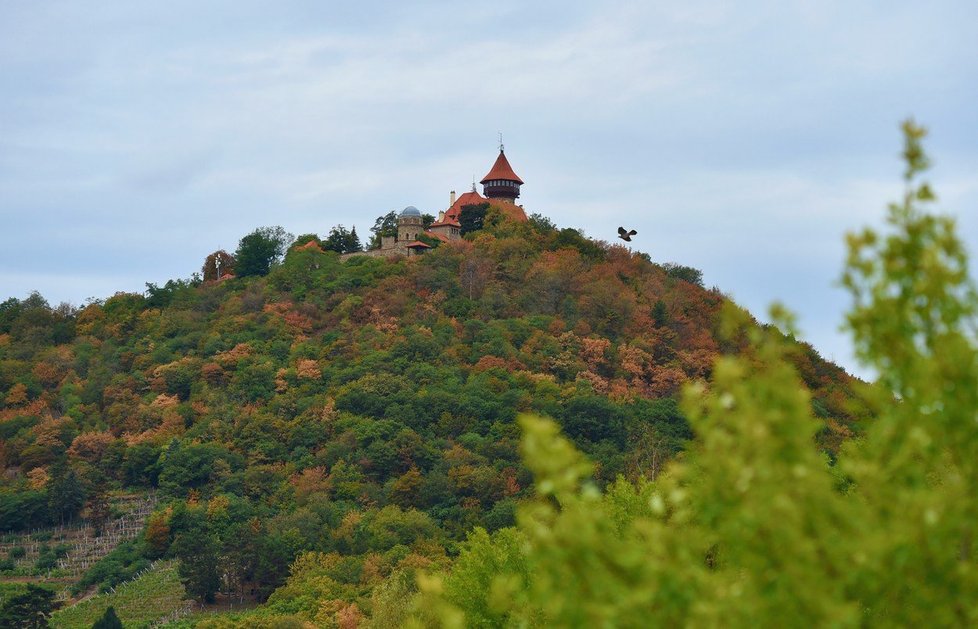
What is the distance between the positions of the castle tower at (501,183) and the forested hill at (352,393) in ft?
19.3

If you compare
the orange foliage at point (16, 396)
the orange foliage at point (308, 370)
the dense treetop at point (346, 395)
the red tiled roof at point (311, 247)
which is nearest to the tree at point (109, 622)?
the dense treetop at point (346, 395)

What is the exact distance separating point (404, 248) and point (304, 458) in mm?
21596

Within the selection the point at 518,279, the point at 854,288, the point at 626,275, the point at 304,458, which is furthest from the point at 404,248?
the point at 854,288

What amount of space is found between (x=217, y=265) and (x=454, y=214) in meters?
16.8

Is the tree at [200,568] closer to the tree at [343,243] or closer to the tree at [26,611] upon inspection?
the tree at [26,611]

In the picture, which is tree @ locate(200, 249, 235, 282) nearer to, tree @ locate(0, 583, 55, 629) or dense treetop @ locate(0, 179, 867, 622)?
dense treetop @ locate(0, 179, 867, 622)

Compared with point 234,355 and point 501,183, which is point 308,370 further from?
point 501,183

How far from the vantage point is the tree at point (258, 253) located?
7812cm

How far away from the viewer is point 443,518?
4766 centimetres

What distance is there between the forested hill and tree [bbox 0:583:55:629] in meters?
5.60

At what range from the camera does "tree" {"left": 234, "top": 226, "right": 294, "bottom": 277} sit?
78125 millimetres

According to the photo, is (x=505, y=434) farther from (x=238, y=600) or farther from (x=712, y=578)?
(x=712, y=578)

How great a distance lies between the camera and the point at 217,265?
8269cm

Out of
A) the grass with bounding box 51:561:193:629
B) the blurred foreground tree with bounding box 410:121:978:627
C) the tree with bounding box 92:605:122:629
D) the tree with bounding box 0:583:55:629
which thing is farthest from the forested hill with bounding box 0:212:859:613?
the blurred foreground tree with bounding box 410:121:978:627
